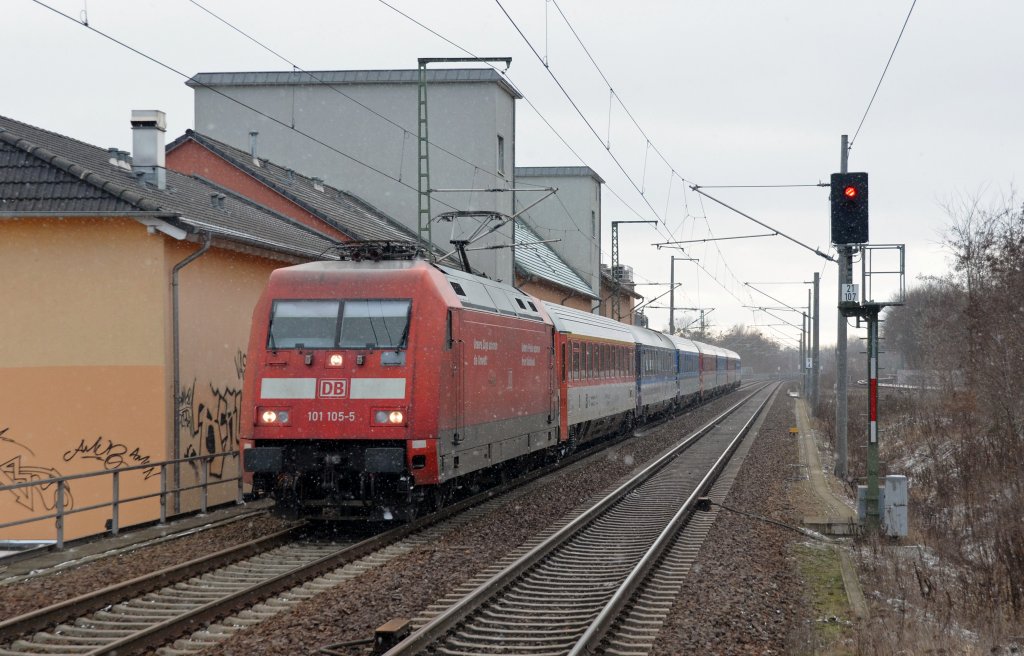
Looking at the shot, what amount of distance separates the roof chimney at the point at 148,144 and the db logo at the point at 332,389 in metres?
7.94

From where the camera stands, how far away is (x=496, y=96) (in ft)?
113

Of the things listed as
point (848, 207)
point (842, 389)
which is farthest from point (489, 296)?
point (842, 389)

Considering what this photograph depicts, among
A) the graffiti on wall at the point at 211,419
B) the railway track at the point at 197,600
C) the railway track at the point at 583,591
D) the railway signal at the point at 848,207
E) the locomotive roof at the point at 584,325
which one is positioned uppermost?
the railway signal at the point at 848,207

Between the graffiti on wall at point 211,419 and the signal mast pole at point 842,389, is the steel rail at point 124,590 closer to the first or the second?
the graffiti on wall at point 211,419

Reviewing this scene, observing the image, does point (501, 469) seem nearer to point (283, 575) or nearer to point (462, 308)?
point (462, 308)

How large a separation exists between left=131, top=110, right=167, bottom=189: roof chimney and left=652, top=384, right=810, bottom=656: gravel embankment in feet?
36.3

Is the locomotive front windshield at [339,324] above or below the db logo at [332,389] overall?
above

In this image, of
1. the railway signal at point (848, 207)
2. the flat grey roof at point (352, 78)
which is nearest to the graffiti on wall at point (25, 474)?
the railway signal at point (848, 207)

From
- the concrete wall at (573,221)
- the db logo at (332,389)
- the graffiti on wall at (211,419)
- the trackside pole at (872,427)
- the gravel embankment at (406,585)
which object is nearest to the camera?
the gravel embankment at (406,585)

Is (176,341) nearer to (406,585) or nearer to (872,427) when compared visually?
(406,585)

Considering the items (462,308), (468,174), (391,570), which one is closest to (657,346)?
(468,174)

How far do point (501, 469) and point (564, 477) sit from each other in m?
Answer: 2.49

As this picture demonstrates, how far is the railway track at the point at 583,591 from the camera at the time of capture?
7828 mm

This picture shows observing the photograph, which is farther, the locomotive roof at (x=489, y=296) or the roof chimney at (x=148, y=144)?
the roof chimney at (x=148, y=144)
